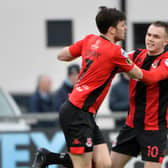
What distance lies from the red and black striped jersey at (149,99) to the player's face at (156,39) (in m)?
0.11

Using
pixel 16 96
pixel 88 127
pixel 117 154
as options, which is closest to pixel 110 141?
pixel 117 154

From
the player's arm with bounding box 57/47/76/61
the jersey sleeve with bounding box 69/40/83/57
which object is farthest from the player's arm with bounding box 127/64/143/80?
the player's arm with bounding box 57/47/76/61

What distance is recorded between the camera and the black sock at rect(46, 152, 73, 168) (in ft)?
27.3

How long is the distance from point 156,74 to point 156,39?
425 millimetres

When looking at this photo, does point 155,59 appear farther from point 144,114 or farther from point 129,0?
point 129,0

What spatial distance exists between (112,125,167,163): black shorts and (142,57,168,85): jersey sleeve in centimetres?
68

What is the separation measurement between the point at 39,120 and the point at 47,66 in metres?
6.23

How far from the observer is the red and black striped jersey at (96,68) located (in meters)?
7.75

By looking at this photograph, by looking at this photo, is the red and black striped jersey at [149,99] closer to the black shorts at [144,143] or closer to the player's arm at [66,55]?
the black shorts at [144,143]

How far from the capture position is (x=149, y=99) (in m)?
8.26

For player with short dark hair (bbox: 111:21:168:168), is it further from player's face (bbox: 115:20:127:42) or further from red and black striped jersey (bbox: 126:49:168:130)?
player's face (bbox: 115:20:127:42)

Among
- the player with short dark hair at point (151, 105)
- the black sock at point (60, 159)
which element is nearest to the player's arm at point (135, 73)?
the player with short dark hair at point (151, 105)

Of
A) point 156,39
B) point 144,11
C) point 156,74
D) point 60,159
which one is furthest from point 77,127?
point 144,11

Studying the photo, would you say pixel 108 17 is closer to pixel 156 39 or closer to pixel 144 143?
pixel 156 39
